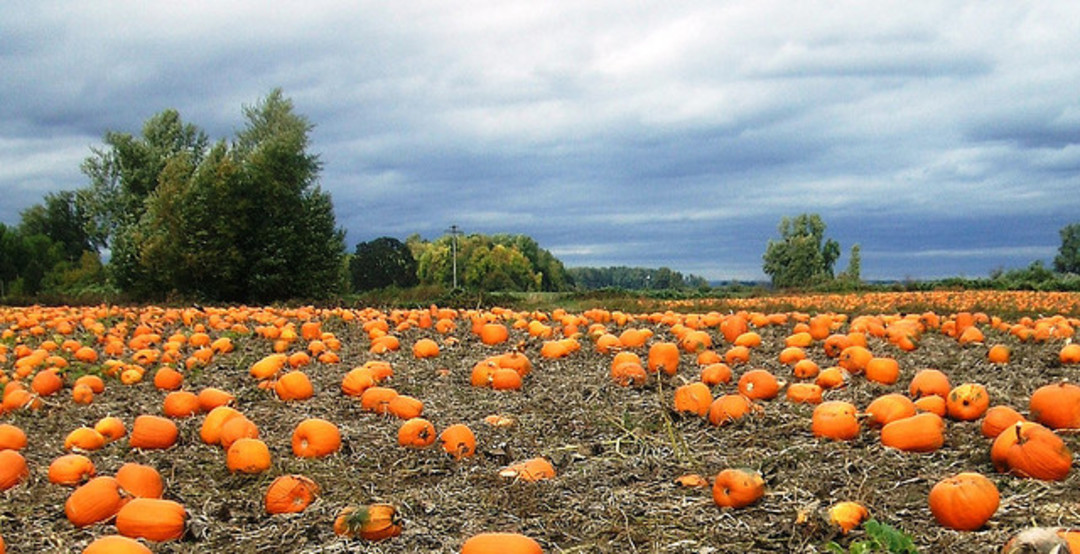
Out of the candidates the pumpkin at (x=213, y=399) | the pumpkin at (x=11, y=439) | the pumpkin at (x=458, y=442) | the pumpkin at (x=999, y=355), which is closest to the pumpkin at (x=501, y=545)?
the pumpkin at (x=458, y=442)

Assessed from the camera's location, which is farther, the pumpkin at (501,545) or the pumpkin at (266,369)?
the pumpkin at (266,369)

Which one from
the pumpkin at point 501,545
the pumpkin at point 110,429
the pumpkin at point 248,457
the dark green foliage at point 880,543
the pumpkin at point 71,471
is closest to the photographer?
the dark green foliage at point 880,543

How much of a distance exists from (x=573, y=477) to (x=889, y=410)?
6.33 ft

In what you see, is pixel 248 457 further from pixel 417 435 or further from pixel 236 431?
pixel 417 435

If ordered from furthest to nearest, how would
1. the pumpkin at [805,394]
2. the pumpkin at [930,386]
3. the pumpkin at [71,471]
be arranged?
the pumpkin at [805,394] → the pumpkin at [930,386] → the pumpkin at [71,471]

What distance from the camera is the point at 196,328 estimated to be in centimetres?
1087

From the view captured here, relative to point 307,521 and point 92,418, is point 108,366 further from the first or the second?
point 307,521

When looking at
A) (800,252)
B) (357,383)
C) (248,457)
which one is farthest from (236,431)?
(800,252)

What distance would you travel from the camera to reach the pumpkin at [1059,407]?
491 centimetres

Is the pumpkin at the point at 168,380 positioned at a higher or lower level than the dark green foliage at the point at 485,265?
lower

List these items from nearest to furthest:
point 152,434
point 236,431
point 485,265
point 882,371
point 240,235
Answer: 1. point 236,431
2. point 152,434
3. point 882,371
4. point 240,235
5. point 485,265

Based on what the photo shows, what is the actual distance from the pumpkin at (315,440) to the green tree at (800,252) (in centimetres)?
5877

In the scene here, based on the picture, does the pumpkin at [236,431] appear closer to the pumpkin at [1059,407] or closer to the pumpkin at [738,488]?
the pumpkin at [738,488]

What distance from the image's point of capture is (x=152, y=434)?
5.70 metres
